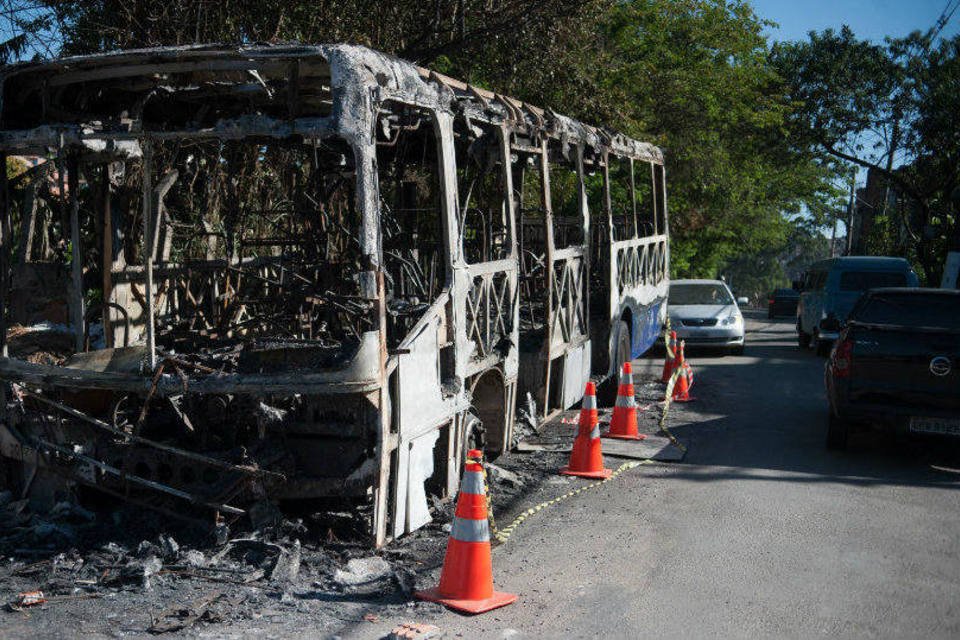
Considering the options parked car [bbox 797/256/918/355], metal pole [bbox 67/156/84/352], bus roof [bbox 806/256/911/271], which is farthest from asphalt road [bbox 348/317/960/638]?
bus roof [bbox 806/256/911/271]

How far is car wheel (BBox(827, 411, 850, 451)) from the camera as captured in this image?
31.0 feet

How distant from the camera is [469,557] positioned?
17.0 ft

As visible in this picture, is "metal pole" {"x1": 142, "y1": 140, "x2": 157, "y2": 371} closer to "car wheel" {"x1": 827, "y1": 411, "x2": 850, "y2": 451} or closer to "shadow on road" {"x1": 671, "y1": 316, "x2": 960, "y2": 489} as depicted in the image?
"shadow on road" {"x1": 671, "y1": 316, "x2": 960, "y2": 489}

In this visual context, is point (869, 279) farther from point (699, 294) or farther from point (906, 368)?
point (906, 368)

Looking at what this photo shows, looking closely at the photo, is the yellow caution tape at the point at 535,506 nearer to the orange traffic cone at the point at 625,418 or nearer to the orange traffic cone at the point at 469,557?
the orange traffic cone at the point at 469,557

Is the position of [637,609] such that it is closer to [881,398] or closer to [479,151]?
[479,151]

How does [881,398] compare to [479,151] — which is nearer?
[479,151]

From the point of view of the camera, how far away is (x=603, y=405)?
1209cm

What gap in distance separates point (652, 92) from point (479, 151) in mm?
20551

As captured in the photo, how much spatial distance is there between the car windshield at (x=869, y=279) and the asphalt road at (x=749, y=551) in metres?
8.65

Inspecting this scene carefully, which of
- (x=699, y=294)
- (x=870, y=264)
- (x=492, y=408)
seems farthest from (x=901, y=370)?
(x=870, y=264)

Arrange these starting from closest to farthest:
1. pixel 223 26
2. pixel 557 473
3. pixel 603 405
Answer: pixel 557 473, pixel 603 405, pixel 223 26

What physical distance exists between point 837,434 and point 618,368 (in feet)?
9.28

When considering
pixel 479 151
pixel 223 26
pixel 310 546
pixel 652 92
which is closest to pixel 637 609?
pixel 310 546
